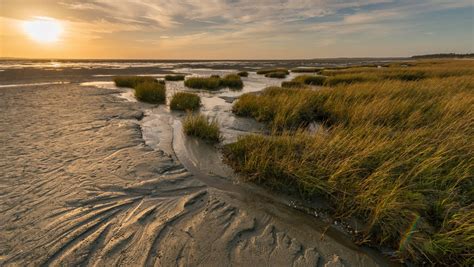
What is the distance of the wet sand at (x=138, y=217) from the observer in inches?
128

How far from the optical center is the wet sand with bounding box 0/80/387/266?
3250 mm

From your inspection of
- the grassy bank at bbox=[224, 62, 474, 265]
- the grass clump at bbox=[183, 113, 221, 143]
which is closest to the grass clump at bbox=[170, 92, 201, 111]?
the grass clump at bbox=[183, 113, 221, 143]

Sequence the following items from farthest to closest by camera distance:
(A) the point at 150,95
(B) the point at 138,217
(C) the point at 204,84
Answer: (C) the point at 204,84
(A) the point at 150,95
(B) the point at 138,217

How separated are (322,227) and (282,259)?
1.09 m

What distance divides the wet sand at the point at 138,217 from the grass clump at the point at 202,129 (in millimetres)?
1566

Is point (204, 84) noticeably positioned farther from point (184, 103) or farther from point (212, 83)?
point (184, 103)

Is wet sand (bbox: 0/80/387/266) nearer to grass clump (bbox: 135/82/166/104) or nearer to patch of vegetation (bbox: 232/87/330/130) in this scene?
patch of vegetation (bbox: 232/87/330/130)

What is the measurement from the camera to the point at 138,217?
13.1ft

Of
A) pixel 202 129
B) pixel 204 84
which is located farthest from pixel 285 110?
pixel 204 84

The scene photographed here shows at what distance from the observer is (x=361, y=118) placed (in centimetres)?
823

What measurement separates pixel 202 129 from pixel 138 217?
4.41 metres

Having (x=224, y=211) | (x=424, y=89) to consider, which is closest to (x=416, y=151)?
(x=224, y=211)

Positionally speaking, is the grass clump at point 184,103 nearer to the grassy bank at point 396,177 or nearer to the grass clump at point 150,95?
the grass clump at point 150,95

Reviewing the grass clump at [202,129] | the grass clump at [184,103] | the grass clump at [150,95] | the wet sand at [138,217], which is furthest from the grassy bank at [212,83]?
the wet sand at [138,217]
